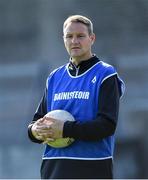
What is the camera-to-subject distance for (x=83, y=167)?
9.00 ft

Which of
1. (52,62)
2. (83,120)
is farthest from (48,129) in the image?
(52,62)

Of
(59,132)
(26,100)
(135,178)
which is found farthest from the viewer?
(26,100)

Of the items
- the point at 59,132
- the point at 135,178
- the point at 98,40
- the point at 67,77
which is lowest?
the point at 135,178

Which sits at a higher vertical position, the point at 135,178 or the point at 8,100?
the point at 8,100

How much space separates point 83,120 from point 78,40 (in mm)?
359

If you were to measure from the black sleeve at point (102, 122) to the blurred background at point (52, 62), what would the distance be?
5.74ft

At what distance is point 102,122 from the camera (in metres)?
2.74

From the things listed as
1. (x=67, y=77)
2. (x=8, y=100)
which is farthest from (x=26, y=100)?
(x=67, y=77)

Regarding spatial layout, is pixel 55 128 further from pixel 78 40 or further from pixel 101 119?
pixel 78 40

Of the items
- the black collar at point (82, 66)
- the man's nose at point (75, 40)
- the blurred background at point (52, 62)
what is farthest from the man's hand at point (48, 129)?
the blurred background at point (52, 62)

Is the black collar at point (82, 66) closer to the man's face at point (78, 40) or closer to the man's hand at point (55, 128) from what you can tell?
the man's face at point (78, 40)

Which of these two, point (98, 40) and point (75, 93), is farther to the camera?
point (98, 40)

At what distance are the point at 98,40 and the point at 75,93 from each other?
1899 millimetres

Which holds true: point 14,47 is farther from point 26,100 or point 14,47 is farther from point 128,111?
point 128,111
